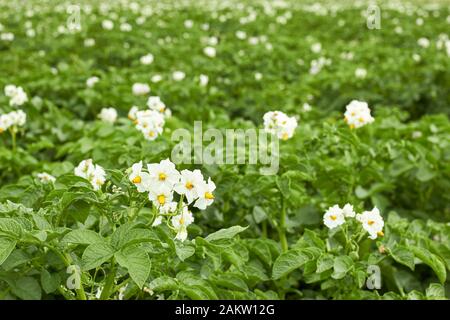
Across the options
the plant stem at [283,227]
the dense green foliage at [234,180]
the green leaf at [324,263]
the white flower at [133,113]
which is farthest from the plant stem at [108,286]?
the white flower at [133,113]

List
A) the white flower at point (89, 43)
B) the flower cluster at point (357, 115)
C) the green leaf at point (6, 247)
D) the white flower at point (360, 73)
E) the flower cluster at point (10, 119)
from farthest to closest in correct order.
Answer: the white flower at point (89, 43) → the white flower at point (360, 73) → the flower cluster at point (10, 119) → the flower cluster at point (357, 115) → the green leaf at point (6, 247)

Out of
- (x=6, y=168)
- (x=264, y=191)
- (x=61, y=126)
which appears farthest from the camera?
(x=61, y=126)

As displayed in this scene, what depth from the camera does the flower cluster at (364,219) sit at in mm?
2234

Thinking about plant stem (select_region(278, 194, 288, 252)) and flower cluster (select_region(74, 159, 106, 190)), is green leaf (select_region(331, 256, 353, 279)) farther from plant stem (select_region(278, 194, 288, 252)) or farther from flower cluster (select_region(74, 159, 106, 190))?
flower cluster (select_region(74, 159, 106, 190))

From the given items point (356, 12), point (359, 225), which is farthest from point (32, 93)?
point (356, 12)

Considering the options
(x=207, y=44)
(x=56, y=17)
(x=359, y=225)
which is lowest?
(x=359, y=225)

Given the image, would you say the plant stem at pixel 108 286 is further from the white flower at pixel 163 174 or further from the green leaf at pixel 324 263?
the green leaf at pixel 324 263

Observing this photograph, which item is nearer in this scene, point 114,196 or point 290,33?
point 114,196

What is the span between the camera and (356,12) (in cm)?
1048

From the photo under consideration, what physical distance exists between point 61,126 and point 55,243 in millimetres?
2307

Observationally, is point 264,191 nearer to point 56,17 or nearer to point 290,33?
point 290,33

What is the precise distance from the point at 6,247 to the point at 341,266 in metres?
1.07

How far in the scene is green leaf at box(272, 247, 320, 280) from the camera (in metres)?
2.17

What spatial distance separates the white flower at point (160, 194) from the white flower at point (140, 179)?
19mm
